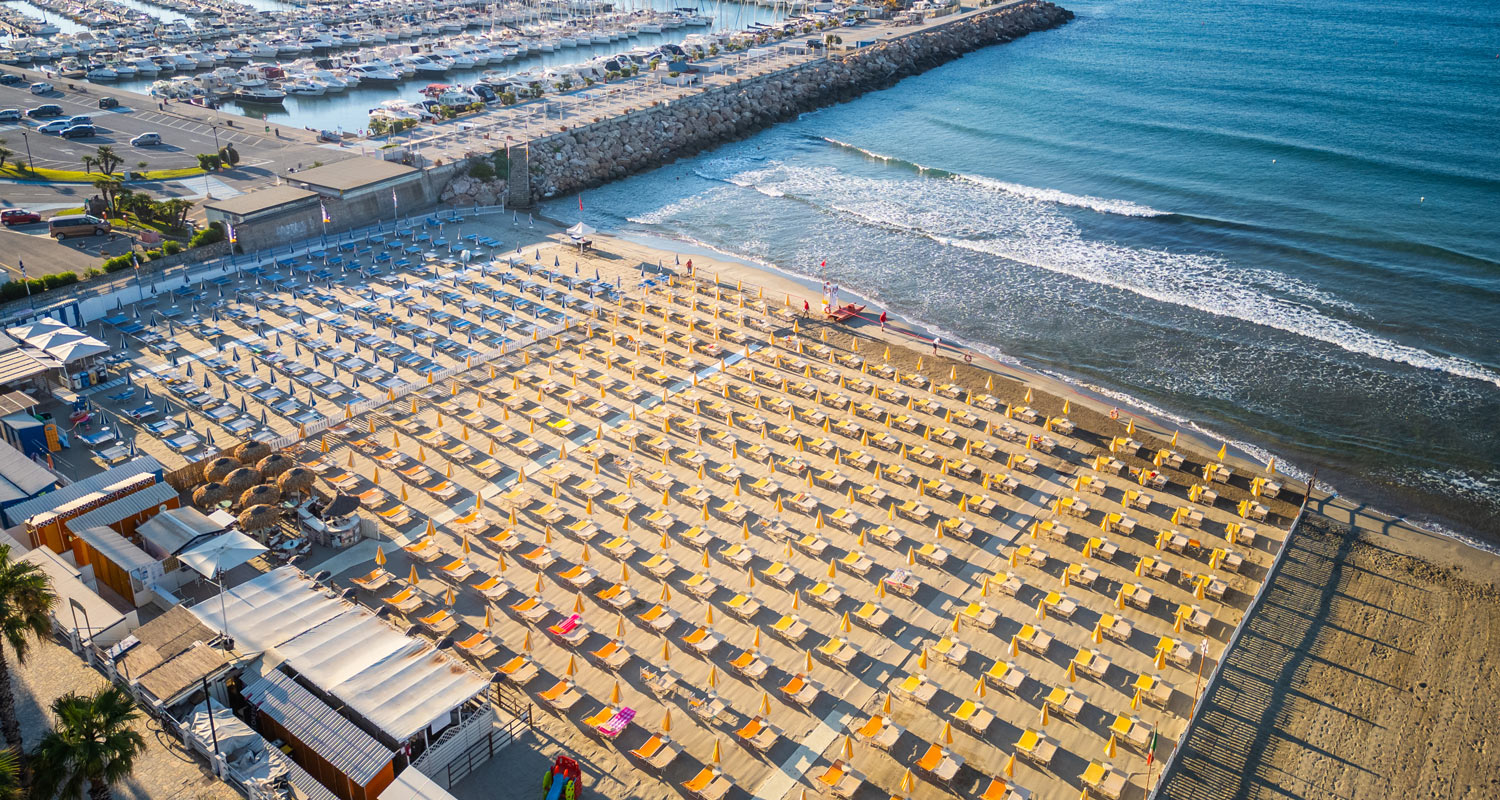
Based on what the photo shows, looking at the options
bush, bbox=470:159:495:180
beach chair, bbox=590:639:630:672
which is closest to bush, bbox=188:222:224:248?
bush, bbox=470:159:495:180

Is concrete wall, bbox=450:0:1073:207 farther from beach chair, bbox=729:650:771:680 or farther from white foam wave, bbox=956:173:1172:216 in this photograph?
beach chair, bbox=729:650:771:680

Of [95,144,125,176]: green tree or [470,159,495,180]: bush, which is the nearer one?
[95,144,125,176]: green tree

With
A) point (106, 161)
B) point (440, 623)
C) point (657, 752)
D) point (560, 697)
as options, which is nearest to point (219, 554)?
point (440, 623)

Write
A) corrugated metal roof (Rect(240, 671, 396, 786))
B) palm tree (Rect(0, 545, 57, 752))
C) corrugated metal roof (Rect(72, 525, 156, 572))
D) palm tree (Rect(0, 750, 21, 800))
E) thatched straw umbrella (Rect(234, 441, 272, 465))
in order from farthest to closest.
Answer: thatched straw umbrella (Rect(234, 441, 272, 465))
corrugated metal roof (Rect(72, 525, 156, 572))
corrugated metal roof (Rect(240, 671, 396, 786))
palm tree (Rect(0, 545, 57, 752))
palm tree (Rect(0, 750, 21, 800))

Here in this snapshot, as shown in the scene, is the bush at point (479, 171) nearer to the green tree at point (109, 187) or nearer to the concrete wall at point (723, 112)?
the concrete wall at point (723, 112)

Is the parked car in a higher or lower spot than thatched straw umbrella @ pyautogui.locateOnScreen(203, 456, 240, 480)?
higher

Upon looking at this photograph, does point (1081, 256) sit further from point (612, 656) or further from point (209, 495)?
point (209, 495)
